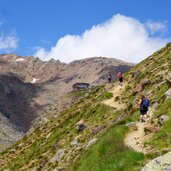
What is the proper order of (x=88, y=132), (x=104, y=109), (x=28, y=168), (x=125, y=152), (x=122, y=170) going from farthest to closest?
(x=104, y=109)
(x=28, y=168)
(x=88, y=132)
(x=125, y=152)
(x=122, y=170)

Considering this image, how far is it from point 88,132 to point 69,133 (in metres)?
7.75

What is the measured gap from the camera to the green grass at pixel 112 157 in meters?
20.7

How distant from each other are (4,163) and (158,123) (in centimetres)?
3712

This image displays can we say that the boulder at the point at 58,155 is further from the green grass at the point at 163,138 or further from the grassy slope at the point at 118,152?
the green grass at the point at 163,138

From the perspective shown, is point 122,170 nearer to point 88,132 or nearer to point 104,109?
→ point 88,132

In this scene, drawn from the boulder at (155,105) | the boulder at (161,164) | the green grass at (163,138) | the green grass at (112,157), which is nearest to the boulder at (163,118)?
the green grass at (163,138)

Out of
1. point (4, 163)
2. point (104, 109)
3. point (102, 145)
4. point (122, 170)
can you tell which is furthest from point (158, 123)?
point (4, 163)

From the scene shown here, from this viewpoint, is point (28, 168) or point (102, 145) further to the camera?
point (28, 168)

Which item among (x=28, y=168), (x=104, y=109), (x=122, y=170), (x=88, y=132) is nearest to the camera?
(x=122, y=170)

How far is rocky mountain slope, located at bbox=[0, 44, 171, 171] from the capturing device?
22086mm

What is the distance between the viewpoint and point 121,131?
27500 millimetres

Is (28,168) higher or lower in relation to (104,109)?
lower

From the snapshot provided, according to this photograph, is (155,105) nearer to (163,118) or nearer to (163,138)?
Answer: (163,118)

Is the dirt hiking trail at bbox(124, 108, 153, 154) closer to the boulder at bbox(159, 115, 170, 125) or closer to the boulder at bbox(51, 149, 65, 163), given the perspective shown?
the boulder at bbox(159, 115, 170, 125)
